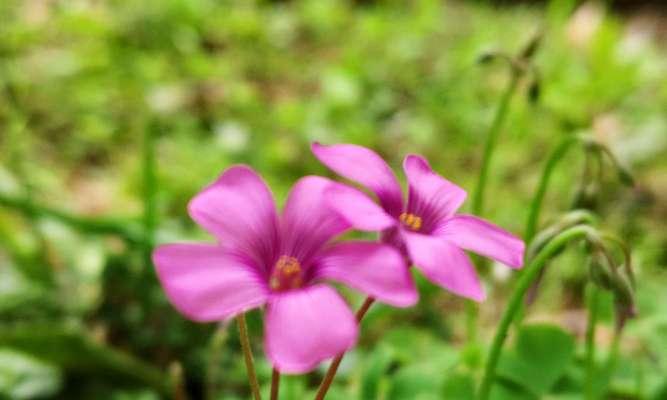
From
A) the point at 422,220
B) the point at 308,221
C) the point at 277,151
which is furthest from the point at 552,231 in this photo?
the point at 277,151

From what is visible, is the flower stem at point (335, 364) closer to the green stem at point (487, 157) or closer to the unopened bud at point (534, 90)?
the green stem at point (487, 157)

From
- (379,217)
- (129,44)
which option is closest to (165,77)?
(129,44)

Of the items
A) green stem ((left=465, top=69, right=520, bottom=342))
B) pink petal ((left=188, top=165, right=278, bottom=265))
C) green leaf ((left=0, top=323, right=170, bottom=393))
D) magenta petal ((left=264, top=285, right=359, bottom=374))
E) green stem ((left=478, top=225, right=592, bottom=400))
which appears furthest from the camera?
green leaf ((left=0, top=323, right=170, bottom=393))

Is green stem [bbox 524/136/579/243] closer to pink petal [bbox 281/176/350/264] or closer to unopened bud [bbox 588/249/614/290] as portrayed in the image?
unopened bud [bbox 588/249/614/290]

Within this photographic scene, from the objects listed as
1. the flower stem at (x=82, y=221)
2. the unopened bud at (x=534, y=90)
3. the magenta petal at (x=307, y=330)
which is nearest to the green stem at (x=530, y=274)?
the magenta petal at (x=307, y=330)

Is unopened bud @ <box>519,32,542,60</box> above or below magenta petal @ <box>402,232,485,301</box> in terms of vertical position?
above

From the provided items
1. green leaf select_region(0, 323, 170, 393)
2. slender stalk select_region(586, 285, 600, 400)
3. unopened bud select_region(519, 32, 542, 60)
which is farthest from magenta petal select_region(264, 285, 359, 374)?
green leaf select_region(0, 323, 170, 393)
